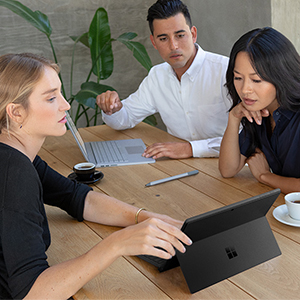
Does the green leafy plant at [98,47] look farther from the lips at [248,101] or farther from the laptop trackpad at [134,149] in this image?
the lips at [248,101]

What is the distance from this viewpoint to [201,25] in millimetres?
3379

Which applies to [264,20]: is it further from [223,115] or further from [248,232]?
[248,232]

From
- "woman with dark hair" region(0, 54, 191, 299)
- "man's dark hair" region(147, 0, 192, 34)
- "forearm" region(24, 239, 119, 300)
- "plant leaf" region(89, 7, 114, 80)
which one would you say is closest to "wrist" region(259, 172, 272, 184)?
"woman with dark hair" region(0, 54, 191, 299)

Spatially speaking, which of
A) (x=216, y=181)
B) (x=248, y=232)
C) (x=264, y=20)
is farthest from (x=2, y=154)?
(x=264, y=20)

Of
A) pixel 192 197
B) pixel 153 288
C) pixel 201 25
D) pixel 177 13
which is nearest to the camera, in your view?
pixel 153 288

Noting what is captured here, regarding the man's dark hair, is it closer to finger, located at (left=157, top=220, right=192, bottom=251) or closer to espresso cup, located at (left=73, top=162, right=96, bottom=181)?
espresso cup, located at (left=73, top=162, right=96, bottom=181)

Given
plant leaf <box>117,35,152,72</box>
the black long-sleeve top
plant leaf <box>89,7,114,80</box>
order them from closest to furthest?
the black long-sleeve top < plant leaf <box>117,35,152,72</box> < plant leaf <box>89,7,114,80</box>

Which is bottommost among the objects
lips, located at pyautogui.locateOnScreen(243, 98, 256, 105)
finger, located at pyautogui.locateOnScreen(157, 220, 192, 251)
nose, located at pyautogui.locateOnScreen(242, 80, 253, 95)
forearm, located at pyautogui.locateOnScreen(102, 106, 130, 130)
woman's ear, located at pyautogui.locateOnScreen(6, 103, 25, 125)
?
forearm, located at pyautogui.locateOnScreen(102, 106, 130, 130)

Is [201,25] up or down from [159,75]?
up

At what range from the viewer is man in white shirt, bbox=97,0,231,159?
2.18m

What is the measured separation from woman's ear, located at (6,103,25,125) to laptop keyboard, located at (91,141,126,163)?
77 cm

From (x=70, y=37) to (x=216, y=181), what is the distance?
2382 mm

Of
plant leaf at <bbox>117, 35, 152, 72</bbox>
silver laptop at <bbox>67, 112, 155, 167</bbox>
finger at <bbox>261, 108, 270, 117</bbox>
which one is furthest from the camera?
plant leaf at <bbox>117, 35, 152, 72</bbox>

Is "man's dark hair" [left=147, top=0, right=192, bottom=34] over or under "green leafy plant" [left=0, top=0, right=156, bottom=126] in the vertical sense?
over
